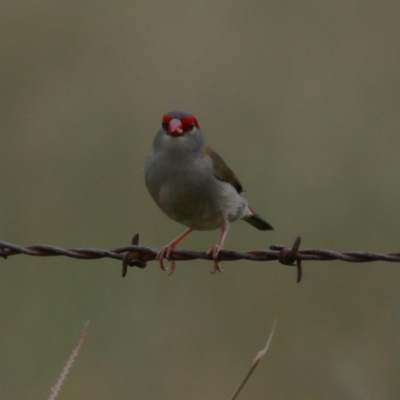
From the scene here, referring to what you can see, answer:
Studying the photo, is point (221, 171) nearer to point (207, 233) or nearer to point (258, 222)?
point (258, 222)

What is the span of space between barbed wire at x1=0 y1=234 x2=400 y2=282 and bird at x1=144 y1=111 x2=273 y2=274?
2.79 feet

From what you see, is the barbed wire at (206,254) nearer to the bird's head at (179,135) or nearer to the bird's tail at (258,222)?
the bird's head at (179,135)

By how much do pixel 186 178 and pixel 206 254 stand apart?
0.93 meters

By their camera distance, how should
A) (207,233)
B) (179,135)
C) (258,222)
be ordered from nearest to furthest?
(179,135) → (258,222) → (207,233)

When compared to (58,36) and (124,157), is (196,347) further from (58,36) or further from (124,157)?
(58,36)

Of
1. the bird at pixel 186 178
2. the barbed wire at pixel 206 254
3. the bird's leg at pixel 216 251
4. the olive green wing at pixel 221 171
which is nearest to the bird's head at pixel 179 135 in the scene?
the bird at pixel 186 178

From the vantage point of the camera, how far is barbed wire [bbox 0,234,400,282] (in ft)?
13.2

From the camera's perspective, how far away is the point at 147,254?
4469mm

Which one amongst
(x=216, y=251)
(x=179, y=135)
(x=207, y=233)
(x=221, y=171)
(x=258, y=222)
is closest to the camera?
(x=216, y=251)

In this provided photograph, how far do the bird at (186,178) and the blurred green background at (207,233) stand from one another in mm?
808

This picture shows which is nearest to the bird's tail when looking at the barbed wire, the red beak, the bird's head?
the bird's head

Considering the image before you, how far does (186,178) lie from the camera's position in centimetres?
541

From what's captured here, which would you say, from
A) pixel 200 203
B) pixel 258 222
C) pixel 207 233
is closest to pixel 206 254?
pixel 200 203

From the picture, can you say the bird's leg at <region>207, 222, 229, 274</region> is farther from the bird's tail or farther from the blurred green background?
the blurred green background
